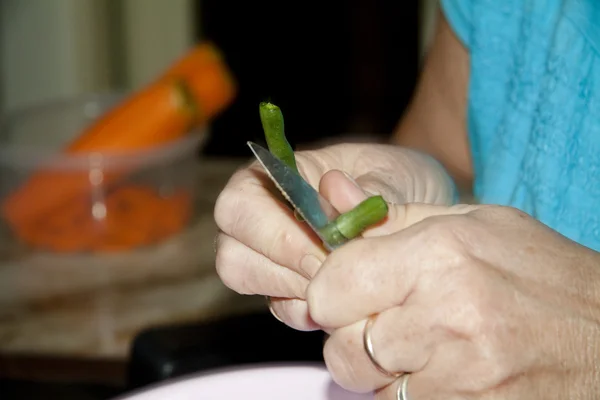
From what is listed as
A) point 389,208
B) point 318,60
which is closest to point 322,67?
point 318,60

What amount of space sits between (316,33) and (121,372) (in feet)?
6.66

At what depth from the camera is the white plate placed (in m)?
0.64

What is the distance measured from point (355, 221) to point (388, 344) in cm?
7

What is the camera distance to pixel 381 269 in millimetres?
461

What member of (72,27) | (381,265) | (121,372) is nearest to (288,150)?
(381,265)

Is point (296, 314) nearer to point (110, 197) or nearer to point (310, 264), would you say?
point (310, 264)

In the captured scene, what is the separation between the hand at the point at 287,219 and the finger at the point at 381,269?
0.04 metres

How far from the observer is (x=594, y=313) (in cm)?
50

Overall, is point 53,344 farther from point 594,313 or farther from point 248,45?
point 248,45

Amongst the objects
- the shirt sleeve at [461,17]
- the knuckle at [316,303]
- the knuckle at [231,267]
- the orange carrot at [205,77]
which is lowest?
the orange carrot at [205,77]

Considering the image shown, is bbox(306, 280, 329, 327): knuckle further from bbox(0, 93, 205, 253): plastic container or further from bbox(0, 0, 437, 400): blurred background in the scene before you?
bbox(0, 93, 205, 253): plastic container

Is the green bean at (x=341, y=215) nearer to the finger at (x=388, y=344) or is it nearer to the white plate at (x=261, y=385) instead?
the finger at (x=388, y=344)

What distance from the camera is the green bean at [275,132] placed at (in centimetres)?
49

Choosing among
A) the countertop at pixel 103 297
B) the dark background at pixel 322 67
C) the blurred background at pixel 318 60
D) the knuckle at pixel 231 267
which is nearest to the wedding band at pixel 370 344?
the knuckle at pixel 231 267
